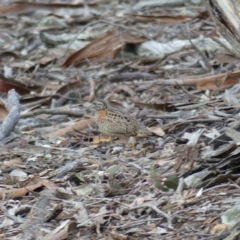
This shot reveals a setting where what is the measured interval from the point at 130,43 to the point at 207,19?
4.27ft

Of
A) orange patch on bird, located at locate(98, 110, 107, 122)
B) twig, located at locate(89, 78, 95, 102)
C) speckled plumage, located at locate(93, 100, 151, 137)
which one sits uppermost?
orange patch on bird, located at locate(98, 110, 107, 122)

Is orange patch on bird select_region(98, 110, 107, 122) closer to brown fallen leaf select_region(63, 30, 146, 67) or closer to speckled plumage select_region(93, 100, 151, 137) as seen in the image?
speckled plumage select_region(93, 100, 151, 137)

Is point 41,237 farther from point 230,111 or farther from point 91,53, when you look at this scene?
point 91,53

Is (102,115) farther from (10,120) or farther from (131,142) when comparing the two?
(10,120)

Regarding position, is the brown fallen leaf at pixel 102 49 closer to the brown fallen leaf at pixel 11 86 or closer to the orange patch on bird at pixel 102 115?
the brown fallen leaf at pixel 11 86

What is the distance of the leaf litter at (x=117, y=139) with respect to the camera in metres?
5.02

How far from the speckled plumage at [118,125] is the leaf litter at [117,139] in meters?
0.10

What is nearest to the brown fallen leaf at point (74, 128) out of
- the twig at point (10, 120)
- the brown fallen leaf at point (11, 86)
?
the twig at point (10, 120)

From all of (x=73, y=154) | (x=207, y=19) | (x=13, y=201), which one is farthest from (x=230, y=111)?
(x=207, y=19)

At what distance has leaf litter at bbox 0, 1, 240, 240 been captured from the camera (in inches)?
198

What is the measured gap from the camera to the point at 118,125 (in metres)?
6.70

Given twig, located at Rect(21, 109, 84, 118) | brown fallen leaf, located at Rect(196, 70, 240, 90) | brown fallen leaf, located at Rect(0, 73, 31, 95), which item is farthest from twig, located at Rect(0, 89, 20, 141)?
brown fallen leaf, located at Rect(196, 70, 240, 90)

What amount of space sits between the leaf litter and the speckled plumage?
10 cm

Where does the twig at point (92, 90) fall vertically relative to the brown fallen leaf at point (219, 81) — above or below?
below
